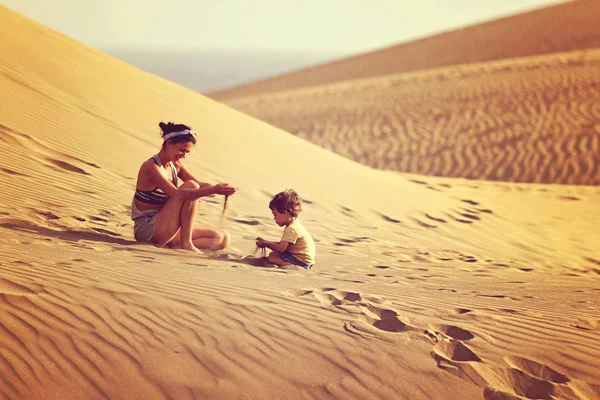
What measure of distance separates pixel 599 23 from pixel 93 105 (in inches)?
1497

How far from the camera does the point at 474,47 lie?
4262cm

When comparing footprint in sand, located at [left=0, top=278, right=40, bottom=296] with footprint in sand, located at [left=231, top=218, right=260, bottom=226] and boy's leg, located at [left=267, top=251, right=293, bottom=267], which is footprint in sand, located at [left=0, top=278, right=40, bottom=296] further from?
footprint in sand, located at [left=231, top=218, right=260, bottom=226]

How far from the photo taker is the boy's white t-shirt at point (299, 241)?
5488mm

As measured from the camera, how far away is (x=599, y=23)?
40594 mm

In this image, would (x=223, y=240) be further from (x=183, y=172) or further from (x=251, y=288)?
(x=251, y=288)

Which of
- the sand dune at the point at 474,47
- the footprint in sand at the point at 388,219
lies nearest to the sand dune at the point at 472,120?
the footprint in sand at the point at 388,219

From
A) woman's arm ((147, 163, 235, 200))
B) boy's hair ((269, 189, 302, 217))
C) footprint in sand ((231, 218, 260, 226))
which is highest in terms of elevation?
boy's hair ((269, 189, 302, 217))

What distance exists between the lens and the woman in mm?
5543

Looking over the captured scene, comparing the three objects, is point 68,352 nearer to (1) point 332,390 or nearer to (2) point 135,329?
(2) point 135,329

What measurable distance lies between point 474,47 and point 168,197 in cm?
4001

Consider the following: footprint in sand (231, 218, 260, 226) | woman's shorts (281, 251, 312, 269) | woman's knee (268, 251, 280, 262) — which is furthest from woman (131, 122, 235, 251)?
footprint in sand (231, 218, 260, 226)

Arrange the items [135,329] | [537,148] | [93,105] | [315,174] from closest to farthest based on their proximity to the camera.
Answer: [135,329]
[93,105]
[315,174]
[537,148]

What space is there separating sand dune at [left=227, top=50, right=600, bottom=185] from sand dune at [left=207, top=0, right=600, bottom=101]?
1071cm

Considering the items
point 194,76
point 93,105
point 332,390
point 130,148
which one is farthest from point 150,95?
point 194,76
